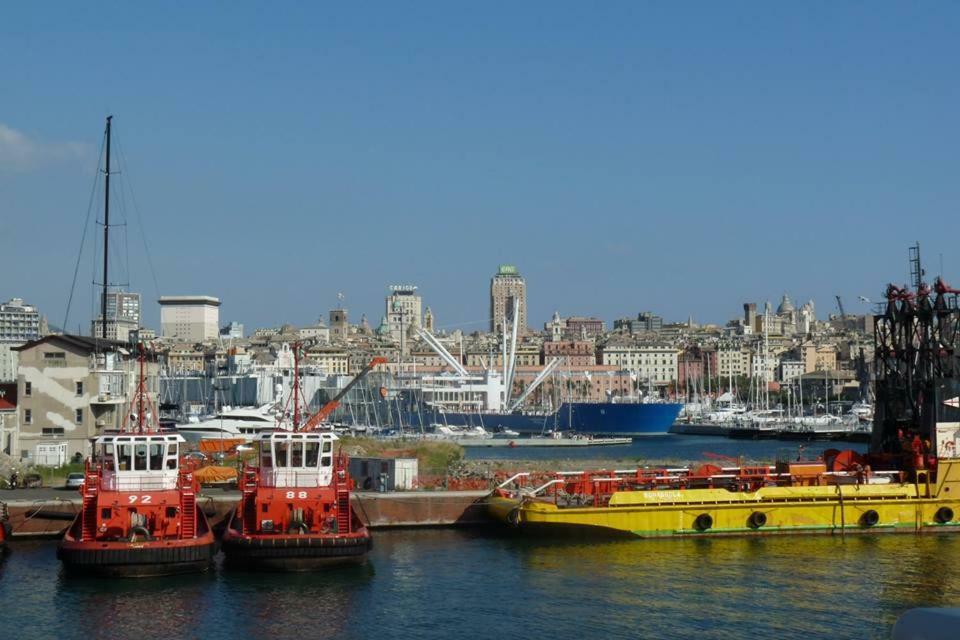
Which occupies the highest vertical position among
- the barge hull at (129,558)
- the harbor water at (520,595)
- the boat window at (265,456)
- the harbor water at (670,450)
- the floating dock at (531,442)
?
the boat window at (265,456)

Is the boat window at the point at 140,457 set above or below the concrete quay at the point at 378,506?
above

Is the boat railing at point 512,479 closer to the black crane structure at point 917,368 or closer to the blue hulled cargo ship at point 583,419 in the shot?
the black crane structure at point 917,368

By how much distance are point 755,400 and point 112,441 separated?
497ft

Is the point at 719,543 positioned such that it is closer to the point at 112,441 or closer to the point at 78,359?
the point at 112,441

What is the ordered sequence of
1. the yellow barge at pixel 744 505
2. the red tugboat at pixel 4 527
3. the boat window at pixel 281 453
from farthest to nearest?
1. the yellow barge at pixel 744 505
2. the red tugboat at pixel 4 527
3. the boat window at pixel 281 453

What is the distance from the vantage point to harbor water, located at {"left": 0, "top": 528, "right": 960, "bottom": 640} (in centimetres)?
2539

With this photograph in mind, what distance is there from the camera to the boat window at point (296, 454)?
1252 inches

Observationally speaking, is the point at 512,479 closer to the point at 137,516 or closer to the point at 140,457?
the point at 140,457

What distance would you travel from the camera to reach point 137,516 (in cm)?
3012

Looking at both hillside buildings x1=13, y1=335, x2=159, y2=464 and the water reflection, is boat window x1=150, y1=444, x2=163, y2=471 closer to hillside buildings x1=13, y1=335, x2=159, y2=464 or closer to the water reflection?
the water reflection

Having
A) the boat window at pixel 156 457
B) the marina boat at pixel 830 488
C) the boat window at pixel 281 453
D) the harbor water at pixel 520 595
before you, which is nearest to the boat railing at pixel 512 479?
the marina boat at pixel 830 488

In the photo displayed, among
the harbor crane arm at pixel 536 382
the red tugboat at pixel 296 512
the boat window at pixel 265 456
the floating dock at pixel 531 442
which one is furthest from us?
the harbor crane arm at pixel 536 382

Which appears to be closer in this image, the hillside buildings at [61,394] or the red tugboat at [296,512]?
the red tugboat at [296,512]

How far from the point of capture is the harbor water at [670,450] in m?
83.6
